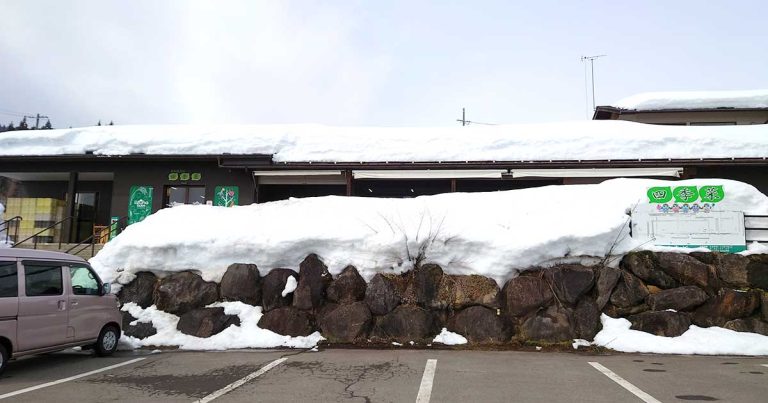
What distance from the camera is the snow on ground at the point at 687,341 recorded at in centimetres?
830

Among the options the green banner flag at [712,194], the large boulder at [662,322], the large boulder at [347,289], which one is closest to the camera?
the large boulder at [662,322]

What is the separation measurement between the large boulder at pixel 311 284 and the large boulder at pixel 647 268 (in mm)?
6047

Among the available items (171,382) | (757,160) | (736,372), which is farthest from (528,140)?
(171,382)

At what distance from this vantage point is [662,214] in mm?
9844

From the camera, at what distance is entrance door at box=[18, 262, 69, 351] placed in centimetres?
672

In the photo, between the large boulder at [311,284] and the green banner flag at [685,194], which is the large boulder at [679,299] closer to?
the green banner flag at [685,194]

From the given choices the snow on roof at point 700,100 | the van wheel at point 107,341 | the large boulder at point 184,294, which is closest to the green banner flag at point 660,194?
the large boulder at point 184,294

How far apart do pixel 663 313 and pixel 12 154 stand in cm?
2120

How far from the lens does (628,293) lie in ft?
30.0

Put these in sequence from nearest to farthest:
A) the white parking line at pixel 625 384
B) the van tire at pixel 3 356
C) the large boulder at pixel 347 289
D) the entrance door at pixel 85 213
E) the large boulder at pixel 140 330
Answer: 1. the white parking line at pixel 625 384
2. the van tire at pixel 3 356
3. the large boulder at pixel 140 330
4. the large boulder at pixel 347 289
5. the entrance door at pixel 85 213

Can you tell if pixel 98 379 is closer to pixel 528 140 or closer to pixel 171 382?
pixel 171 382

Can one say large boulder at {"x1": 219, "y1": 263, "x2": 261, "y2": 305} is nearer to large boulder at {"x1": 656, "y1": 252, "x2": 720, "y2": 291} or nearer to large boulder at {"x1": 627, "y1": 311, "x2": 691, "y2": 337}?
large boulder at {"x1": 627, "y1": 311, "x2": 691, "y2": 337}

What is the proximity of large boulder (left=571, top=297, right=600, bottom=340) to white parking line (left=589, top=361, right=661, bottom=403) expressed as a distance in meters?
1.54

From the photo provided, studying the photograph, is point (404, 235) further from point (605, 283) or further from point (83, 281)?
point (83, 281)
